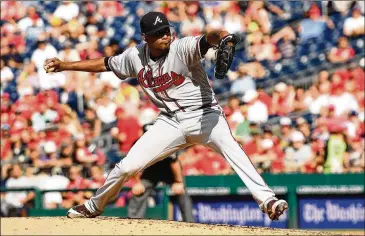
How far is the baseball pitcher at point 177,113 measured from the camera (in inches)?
286

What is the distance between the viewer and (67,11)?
17.7m

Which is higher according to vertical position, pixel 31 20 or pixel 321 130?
pixel 31 20

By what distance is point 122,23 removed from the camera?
1758 cm

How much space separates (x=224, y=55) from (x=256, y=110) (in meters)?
8.62

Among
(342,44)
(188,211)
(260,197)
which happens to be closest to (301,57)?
(342,44)

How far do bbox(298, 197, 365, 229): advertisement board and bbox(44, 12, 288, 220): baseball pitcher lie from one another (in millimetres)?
6146

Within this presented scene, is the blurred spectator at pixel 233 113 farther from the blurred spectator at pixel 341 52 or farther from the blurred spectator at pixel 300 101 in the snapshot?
the blurred spectator at pixel 341 52

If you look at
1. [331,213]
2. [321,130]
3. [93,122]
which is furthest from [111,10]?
[331,213]

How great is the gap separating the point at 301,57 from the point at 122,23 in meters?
3.67

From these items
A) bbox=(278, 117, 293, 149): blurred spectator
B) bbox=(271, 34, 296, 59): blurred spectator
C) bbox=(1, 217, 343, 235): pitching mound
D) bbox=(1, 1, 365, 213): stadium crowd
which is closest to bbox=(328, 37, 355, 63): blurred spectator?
bbox=(1, 1, 365, 213): stadium crowd

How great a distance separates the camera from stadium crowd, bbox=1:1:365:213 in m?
13.9

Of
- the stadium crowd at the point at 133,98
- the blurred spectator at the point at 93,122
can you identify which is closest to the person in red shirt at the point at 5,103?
the stadium crowd at the point at 133,98

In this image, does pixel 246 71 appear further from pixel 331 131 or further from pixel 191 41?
pixel 191 41

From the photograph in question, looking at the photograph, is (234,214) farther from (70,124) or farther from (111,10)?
(111,10)
